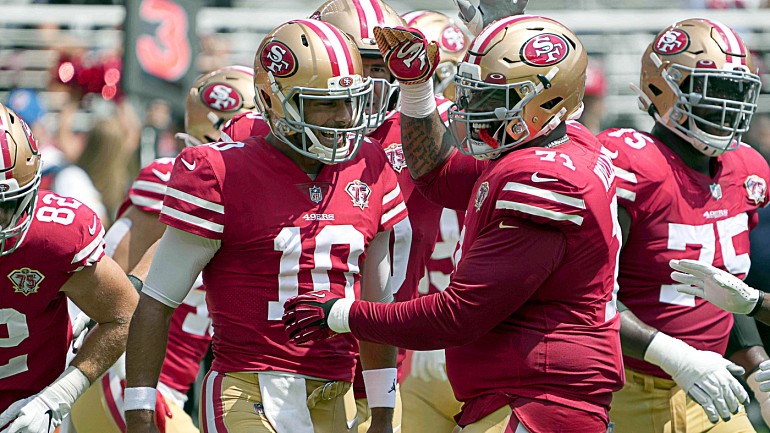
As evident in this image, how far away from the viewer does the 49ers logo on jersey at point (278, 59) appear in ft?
11.2

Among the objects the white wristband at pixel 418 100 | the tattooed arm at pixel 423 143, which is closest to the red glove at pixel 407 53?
the white wristband at pixel 418 100

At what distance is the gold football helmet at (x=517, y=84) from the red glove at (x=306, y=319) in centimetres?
69

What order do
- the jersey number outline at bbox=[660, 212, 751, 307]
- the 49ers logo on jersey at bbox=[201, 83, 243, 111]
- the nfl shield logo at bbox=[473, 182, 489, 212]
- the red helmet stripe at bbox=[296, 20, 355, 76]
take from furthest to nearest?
the 49ers logo on jersey at bbox=[201, 83, 243, 111] → the jersey number outline at bbox=[660, 212, 751, 307] → the red helmet stripe at bbox=[296, 20, 355, 76] → the nfl shield logo at bbox=[473, 182, 489, 212]

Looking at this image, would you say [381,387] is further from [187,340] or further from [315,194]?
[187,340]

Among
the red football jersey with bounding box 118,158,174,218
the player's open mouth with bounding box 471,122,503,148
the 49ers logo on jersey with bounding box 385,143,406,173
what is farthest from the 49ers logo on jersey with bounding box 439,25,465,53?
the player's open mouth with bounding box 471,122,503,148

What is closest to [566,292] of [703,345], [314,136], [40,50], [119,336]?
[314,136]

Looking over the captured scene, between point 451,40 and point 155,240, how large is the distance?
165 centimetres

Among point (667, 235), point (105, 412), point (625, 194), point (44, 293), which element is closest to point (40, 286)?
point (44, 293)

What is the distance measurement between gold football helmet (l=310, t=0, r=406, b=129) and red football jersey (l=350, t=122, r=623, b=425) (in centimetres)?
108

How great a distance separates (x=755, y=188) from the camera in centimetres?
435

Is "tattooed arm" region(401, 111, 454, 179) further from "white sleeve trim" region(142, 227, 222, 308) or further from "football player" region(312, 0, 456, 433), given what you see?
"white sleeve trim" region(142, 227, 222, 308)

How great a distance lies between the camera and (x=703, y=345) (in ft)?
13.5

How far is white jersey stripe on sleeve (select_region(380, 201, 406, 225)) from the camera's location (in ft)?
11.7

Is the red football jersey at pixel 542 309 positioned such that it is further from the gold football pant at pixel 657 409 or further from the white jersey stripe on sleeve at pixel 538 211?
the gold football pant at pixel 657 409
